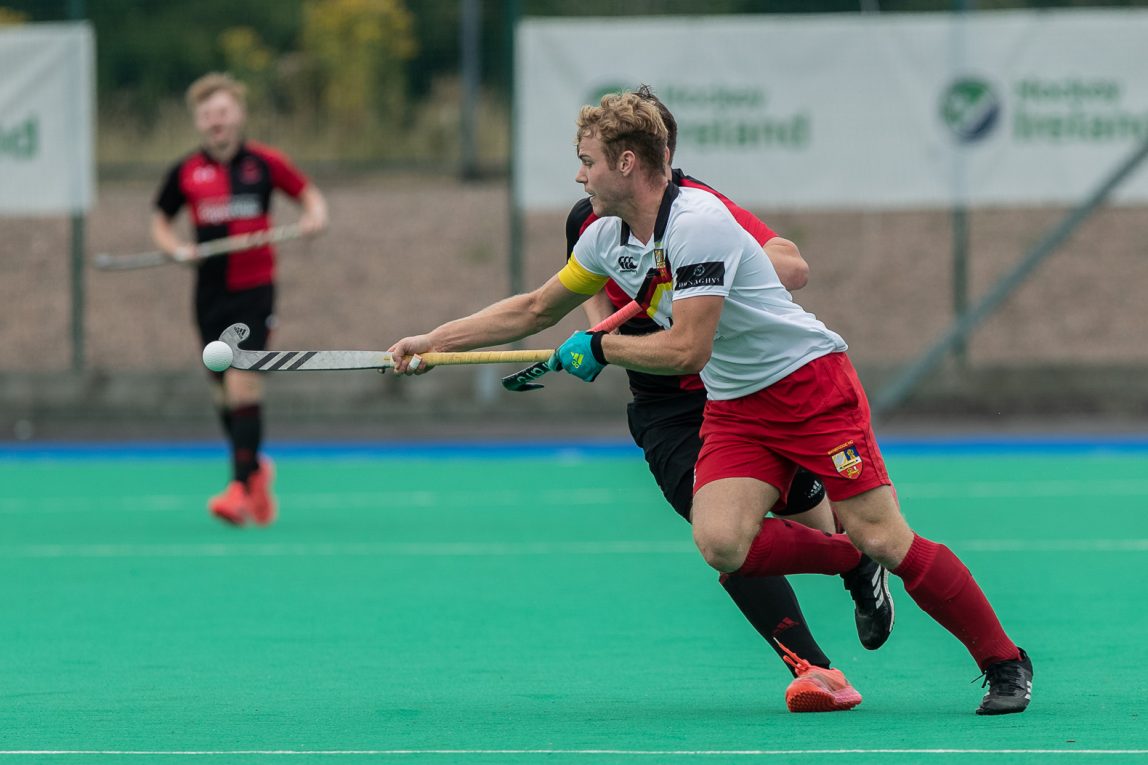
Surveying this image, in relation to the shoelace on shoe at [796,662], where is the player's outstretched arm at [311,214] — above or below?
above

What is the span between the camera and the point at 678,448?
597cm

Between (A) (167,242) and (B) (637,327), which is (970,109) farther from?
(B) (637,327)

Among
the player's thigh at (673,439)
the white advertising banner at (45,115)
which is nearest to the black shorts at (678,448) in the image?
the player's thigh at (673,439)

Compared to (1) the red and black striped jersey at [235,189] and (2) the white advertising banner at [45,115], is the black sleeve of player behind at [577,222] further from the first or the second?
(2) the white advertising banner at [45,115]

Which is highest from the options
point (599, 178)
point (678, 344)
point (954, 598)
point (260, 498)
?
point (599, 178)

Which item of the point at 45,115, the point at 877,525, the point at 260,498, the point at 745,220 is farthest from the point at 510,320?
the point at 45,115

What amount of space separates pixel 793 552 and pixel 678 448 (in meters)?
0.66

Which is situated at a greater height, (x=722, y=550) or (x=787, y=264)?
(x=787, y=264)

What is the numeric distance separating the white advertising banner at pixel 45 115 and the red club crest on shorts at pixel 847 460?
1078 centimetres

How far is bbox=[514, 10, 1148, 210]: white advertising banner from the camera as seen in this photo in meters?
14.7

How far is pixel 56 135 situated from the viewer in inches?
591

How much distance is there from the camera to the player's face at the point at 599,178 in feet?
17.3

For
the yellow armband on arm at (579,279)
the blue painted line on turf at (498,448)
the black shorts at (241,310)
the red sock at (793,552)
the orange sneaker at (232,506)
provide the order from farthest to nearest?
1. the blue painted line on turf at (498,448)
2. the black shorts at (241,310)
3. the orange sneaker at (232,506)
4. the yellow armband on arm at (579,279)
5. the red sock at (793,552)

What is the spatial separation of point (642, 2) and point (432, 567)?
735cm
